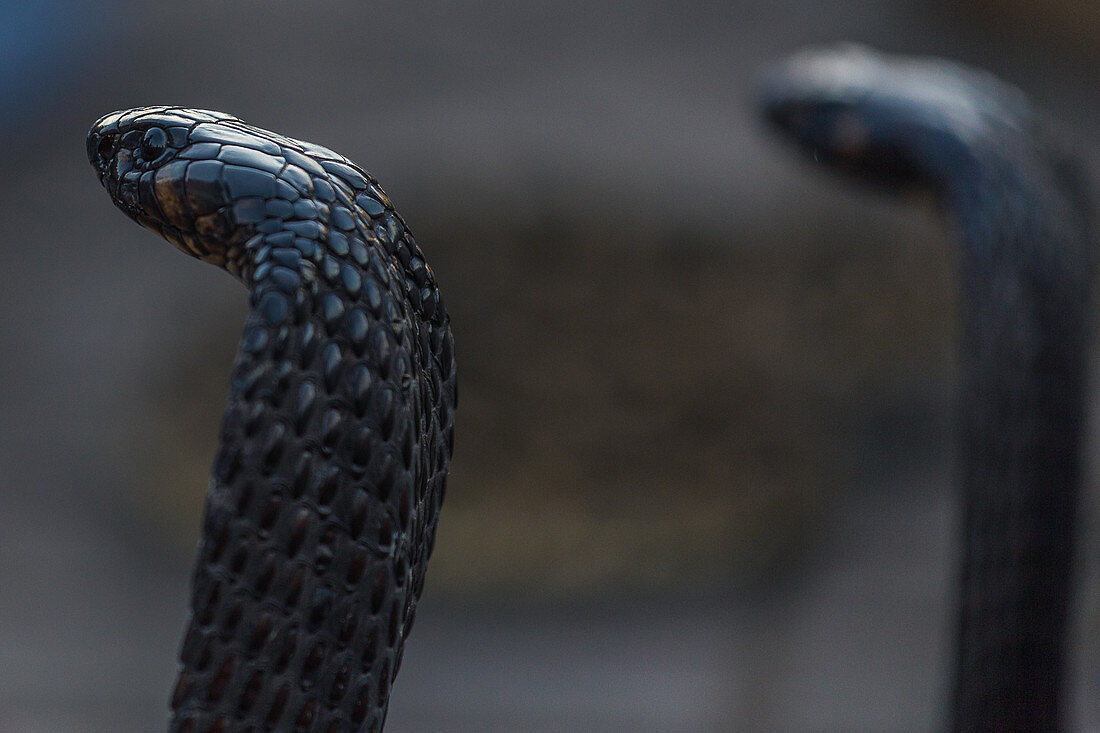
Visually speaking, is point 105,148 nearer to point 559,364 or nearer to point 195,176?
point 195,176

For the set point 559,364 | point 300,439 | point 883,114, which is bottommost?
point 300,439

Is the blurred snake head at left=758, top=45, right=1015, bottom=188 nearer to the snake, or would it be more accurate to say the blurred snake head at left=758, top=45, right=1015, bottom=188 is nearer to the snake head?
the snake

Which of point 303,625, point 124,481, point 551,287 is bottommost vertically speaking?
point 303,625

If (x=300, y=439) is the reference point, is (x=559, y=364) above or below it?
above

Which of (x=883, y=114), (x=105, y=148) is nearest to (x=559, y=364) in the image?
(x=883, y=114)

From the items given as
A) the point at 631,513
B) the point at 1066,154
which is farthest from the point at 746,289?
the point at 1066,154

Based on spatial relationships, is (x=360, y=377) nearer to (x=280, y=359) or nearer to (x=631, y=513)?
(x=280, y=359)

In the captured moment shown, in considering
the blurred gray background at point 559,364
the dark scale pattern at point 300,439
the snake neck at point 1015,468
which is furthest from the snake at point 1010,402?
the blurred gray background at point 559,364
